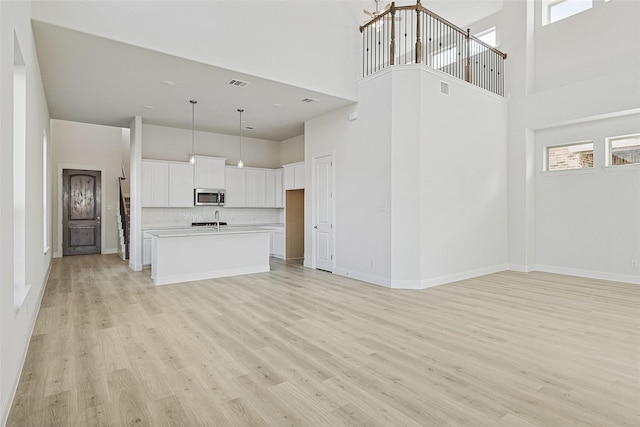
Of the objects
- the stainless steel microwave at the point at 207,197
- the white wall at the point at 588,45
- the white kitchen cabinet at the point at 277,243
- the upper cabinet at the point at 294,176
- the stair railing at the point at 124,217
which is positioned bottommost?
the white kitchen cabinet at the point at 277,243

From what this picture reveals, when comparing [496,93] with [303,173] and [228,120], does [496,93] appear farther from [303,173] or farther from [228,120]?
[228,120]

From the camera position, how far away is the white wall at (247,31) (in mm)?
3953

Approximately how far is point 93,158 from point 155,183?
12.3ft

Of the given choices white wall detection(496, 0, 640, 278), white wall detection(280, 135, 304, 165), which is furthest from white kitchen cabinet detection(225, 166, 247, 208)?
white wall detection(496, 0, 640, 278)

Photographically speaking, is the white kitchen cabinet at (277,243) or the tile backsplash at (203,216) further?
the white kitchen cabinet at (277,243)

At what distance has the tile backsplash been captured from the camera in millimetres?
8289

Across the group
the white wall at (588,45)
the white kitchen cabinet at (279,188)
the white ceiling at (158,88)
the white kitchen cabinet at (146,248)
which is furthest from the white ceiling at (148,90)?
the white wall at (588,45)

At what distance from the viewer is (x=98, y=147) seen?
33.3 ft

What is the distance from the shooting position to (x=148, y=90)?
571cm

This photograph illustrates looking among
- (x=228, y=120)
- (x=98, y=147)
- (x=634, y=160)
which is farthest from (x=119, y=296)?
(x=634, y=160)

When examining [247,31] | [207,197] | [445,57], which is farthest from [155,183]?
[445,57]

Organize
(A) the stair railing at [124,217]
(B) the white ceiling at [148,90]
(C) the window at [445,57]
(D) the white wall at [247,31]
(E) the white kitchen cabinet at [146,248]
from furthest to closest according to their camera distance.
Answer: (A) the stair railing at [124,217]
(C) the window at [445,57]
(E) the white kitchen cabinet at [146,248]
(B) the white ceiling at [148,90]
(D) the white wall at [247,31]

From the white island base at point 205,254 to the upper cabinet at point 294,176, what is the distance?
180cm

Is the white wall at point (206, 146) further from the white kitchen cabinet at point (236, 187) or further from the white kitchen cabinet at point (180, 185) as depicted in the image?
the white kitchen cabinet at point (180, 185)
